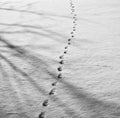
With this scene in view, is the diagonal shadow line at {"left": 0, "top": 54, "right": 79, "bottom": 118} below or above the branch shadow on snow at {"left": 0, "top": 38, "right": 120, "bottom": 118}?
below

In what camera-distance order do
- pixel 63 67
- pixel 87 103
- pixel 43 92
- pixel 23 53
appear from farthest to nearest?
pixel 23 53 < pixel 63 67 < pixel 43 92 < pixel 87 103

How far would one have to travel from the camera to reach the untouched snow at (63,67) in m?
1.85

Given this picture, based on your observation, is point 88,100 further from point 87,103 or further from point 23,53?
point 23,53

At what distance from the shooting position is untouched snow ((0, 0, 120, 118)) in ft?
6.07

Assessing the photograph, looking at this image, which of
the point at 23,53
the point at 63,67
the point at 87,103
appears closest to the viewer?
the point at 87,103

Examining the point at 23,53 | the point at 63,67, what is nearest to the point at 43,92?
the point at 63,67

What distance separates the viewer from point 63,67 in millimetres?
2537

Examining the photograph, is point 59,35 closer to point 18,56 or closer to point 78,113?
point 18,56

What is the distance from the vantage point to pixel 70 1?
6797 millimetres

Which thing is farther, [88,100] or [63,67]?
[63,67]

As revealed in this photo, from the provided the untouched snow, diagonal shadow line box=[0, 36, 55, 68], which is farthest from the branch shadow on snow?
diagonal shadow line box=[0, 36, 55, 68]

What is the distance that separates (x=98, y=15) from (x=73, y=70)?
8.26 ft

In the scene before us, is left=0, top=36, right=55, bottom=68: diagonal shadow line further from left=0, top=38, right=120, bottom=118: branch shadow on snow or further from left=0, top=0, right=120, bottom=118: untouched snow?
left=0, top=38, right=120, bottom=118: branch shadow on snow

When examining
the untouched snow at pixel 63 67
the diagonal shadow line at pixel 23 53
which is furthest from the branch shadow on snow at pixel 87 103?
the diagonal shadow line at pixel 23 53
